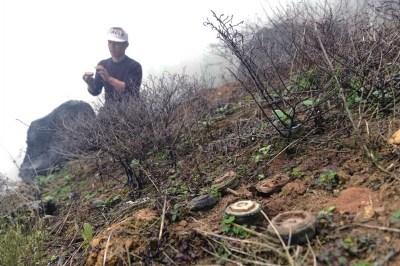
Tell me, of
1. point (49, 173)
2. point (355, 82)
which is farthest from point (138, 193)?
point (49, 173)

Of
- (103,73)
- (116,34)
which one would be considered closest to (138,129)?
(103,73)

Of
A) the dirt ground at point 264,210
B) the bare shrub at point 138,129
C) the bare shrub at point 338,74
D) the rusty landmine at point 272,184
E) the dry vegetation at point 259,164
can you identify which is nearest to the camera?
the dirt ground at point 264,210

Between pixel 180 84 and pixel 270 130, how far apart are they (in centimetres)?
179

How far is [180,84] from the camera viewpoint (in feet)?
16.8

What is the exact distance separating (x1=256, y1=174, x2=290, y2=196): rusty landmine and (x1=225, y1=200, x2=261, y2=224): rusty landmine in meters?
0.29

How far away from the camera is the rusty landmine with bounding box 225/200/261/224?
8.05ft

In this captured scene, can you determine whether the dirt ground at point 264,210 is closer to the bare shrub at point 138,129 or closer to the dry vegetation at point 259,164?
the dry vegetation at point 259,164

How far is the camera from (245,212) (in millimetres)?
2475

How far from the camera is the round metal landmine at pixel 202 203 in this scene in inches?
113

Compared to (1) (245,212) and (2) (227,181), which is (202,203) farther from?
(1) (245,212)

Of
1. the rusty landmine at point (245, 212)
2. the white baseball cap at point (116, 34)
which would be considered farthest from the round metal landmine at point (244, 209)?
the white baseball cap at point (116, 34)

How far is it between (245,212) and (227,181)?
0.60 m

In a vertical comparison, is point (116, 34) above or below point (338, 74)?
above

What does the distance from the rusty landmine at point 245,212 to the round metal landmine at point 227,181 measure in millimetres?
475
